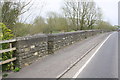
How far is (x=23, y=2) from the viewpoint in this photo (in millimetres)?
9820

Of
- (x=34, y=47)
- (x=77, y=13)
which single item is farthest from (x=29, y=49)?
(x=77, y=13)

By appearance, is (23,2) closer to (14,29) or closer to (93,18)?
(14,29)

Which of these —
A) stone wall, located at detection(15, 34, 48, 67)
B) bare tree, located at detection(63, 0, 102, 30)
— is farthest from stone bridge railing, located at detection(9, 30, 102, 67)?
bare tree, located at detection(63, 0, 102, 30)

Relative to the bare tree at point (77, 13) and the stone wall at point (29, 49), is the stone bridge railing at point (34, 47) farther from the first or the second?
the bare tree at point (77, 13)

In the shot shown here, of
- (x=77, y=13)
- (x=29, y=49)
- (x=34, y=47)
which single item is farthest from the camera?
(x=77, y=13)

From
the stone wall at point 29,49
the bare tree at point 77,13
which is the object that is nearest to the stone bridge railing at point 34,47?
the stone wall at point 29,49

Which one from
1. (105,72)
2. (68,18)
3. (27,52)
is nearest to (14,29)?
(27,52)

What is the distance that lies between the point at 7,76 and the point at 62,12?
36547 millimetres

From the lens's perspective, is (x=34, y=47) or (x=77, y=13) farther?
(x=77, y=13)

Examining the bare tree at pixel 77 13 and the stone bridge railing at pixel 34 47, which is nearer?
the stone bridge railing at pixel 34 47

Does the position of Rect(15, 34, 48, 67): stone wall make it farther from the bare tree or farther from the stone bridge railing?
the bare tree

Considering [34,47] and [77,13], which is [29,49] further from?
[77,13]

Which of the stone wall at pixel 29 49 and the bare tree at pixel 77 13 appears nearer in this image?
the stone wall at pixel 29 49

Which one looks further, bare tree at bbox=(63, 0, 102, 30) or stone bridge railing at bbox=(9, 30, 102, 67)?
bare tree at bbox=(63, 0, 102, 30)
